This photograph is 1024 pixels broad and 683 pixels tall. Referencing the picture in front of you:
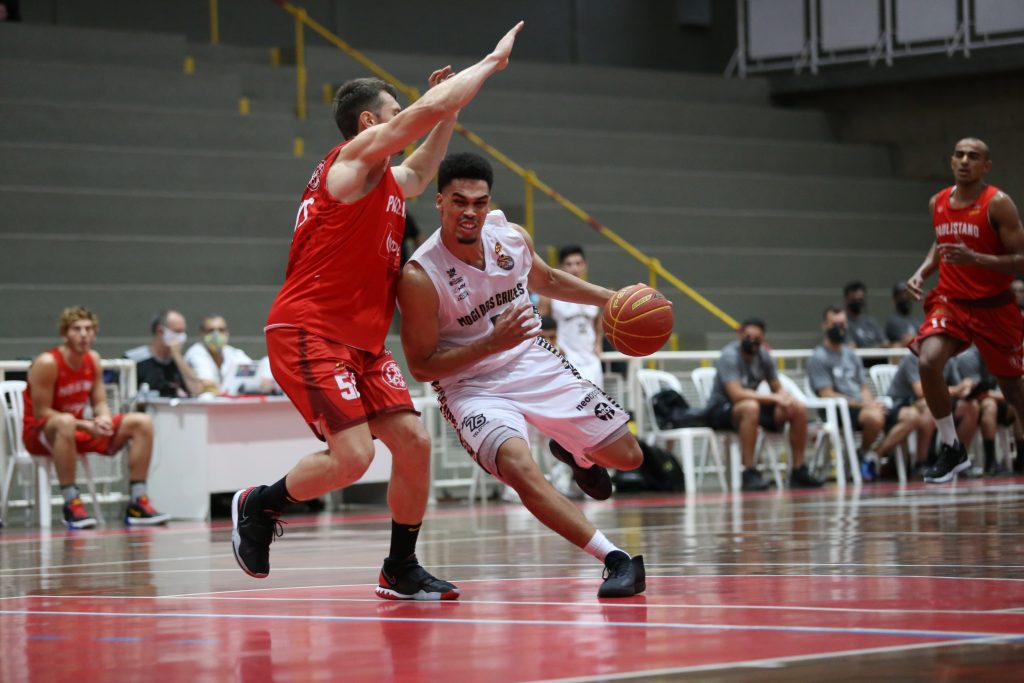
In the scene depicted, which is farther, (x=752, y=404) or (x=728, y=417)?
(x=728, y=417)

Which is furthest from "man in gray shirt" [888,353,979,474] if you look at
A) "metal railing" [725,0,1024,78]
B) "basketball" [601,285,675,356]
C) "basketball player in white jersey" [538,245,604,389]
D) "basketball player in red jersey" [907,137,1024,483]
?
"basketball" [601,285,675,356]

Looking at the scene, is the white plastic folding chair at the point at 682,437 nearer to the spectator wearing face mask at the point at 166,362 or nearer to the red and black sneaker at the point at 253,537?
the spectator wearing face mask at the point at 166,362

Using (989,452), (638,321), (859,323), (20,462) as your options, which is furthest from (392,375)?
(859,323)

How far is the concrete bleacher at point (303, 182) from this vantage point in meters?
13.0

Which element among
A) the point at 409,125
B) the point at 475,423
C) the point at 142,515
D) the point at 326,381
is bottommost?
the point at 142,515

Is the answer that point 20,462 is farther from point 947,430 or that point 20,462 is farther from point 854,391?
point 854,391

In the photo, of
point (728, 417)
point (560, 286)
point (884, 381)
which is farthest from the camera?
point (884, 381)

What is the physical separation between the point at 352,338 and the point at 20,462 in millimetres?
6039

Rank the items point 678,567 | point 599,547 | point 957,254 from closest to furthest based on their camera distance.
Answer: point 599,547 < point 678,567 < point 957,254

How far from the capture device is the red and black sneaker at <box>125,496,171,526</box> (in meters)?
10.0

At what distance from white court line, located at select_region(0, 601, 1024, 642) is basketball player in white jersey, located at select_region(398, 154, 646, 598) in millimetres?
577

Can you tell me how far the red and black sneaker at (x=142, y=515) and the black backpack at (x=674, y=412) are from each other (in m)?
3.82

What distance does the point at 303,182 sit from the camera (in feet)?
47.6

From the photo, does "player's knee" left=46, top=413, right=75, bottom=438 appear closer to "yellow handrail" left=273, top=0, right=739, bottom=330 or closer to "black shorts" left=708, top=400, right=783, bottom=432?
"black shorts" left=708, top=400, right=783, bottom=432
